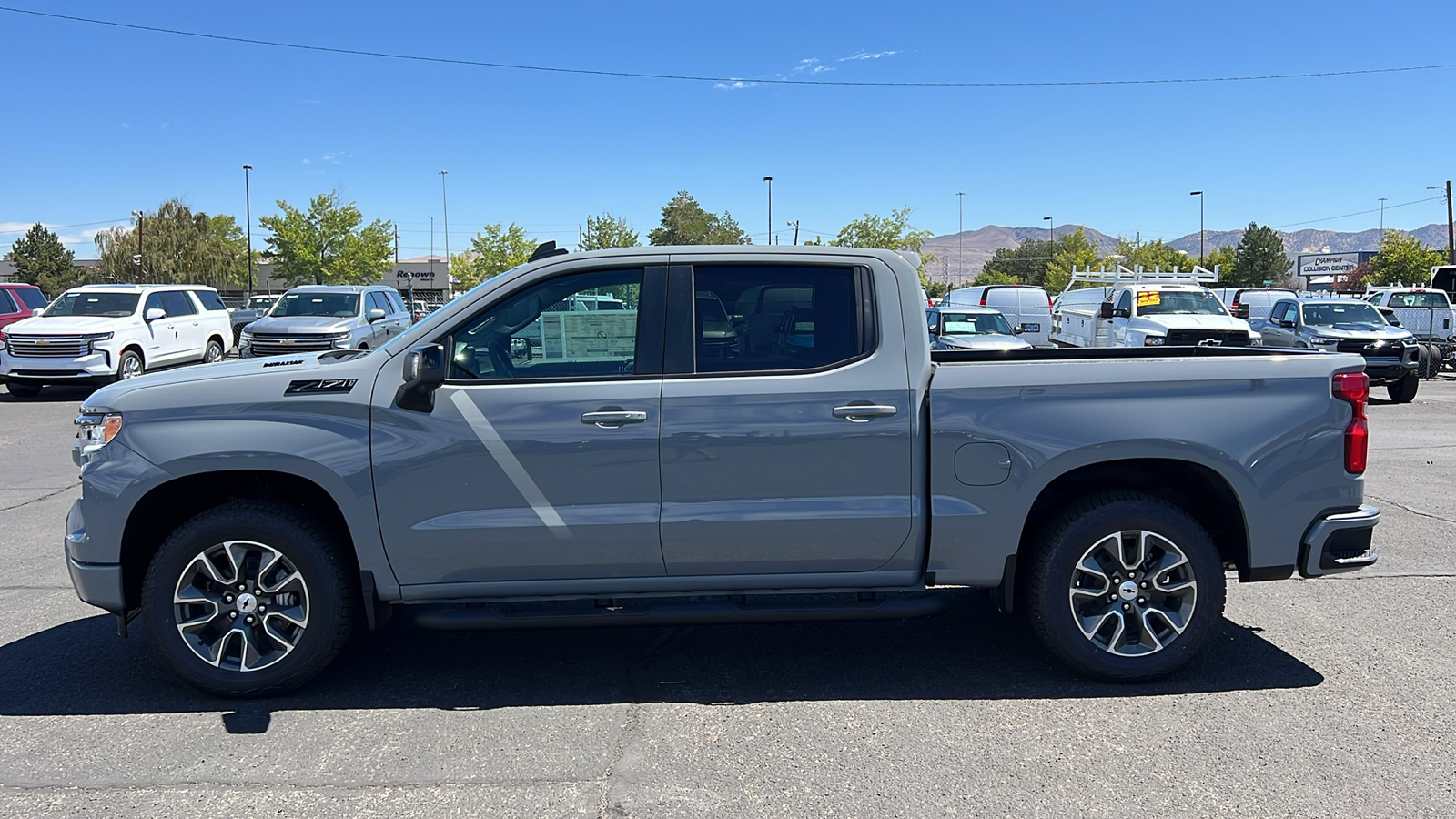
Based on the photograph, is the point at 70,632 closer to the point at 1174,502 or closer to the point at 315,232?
the point at 1174,502

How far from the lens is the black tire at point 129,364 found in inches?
702

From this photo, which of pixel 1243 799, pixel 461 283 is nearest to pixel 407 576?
pixel 1243 799

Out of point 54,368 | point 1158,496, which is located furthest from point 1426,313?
point 54,368

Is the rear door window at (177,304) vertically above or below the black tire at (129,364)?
above

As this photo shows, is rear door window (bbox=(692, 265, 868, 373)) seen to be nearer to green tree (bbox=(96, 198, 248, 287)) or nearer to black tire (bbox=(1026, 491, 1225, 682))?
black tire (bbox=(1026, 491, 1225, 682))

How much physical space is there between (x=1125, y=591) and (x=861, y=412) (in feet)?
4.49

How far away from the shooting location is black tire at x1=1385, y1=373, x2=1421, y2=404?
58.0 ft

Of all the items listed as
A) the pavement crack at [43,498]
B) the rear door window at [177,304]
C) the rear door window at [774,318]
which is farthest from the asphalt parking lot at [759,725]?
the rear door window at [177,304]

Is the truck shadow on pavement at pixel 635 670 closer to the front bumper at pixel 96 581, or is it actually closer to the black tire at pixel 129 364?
the front bumper at pixel 96 581

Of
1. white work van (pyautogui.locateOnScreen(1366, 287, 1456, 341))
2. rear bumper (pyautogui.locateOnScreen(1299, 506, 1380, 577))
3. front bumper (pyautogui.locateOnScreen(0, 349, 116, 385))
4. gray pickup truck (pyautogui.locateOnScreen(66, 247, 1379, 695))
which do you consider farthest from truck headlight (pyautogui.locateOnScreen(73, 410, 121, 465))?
white work van (pyautogui.locateOnScreen(1366, 287, 1456, 341))

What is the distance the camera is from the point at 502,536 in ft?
14.3

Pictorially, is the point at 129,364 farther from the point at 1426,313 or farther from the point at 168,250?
the point at 168,250

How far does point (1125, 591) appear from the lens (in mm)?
4539

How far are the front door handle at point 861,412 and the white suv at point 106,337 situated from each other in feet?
55.1
